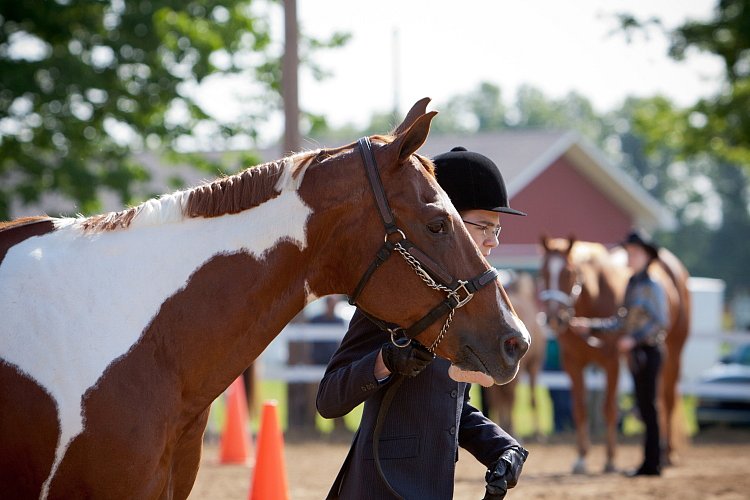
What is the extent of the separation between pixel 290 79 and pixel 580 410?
248 inches

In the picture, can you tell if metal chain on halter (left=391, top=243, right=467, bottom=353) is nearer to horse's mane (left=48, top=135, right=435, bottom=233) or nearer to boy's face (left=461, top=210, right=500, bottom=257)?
horse's mane (left=48, top=135, right=435, bottom=233)

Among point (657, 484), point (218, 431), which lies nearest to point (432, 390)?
point (657, 484)

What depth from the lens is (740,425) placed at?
1512 centimetres

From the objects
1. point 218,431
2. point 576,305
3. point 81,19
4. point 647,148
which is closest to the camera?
point 576,305

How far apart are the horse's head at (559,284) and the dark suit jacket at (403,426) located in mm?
7990

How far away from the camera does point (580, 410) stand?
11.4m

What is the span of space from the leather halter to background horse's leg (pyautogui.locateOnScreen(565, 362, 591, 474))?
8.29m

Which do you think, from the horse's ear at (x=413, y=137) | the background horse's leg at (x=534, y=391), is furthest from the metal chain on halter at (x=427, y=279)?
the background horse's leg at (x=534, y=391)

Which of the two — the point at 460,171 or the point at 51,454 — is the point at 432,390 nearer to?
the point at 460,171

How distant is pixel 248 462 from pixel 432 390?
25.3 feet

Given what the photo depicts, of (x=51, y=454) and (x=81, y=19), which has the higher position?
(x=81, y=19)

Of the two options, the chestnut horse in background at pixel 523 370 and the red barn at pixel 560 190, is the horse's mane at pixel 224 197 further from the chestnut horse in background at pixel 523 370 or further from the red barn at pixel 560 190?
the red barn at pixel 560 190

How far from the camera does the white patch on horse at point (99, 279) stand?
277 cm

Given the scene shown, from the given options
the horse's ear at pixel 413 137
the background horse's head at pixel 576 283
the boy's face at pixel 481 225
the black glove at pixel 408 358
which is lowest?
the background horse's head at pixel 576 283
